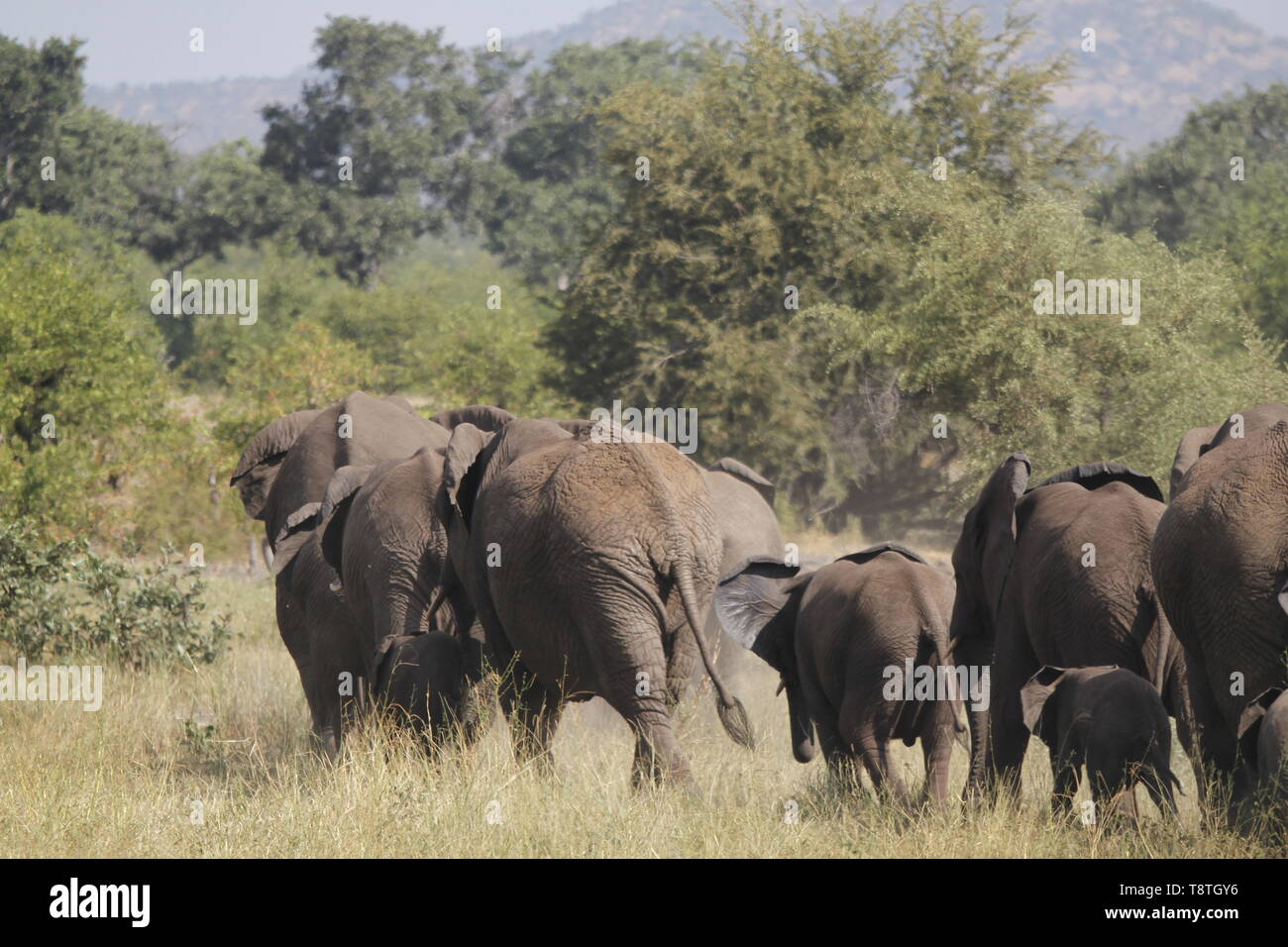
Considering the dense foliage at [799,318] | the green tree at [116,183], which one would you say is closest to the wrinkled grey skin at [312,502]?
the dense foliage at [799,318]

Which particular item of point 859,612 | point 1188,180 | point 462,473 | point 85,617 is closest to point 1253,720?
point 859,612

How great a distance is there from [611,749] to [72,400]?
39.6 feet

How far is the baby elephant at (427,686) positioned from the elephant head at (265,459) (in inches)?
162

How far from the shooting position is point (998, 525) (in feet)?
27.2

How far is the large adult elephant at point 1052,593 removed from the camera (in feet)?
25.3

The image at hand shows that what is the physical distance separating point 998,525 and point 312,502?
4.89 meters

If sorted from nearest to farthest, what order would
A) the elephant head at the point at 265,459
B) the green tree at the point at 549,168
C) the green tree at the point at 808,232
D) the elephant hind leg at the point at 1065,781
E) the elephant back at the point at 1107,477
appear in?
the elephant hind leg at the point at 1065,781, the elephant back at the point at 1107,477, the elephant head at the point at 265,459, the green tree at the point at 808,232, the green tree at the point at 549,168

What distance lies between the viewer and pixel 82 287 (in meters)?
20.8

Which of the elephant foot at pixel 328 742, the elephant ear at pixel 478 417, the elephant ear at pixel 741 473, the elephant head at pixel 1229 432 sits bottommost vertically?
the elephant foot at pixel 328 742

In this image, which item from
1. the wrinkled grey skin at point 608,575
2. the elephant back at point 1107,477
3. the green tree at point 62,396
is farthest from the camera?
the green tree at point 62,396

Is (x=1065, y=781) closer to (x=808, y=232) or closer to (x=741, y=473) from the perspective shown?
(x=741, y=473)

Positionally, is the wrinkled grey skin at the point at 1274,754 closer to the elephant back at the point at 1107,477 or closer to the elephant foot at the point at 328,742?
the elephant back at the point at 1107,477

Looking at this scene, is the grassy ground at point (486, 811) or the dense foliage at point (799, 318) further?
the dense foliage at point (799, 318)
